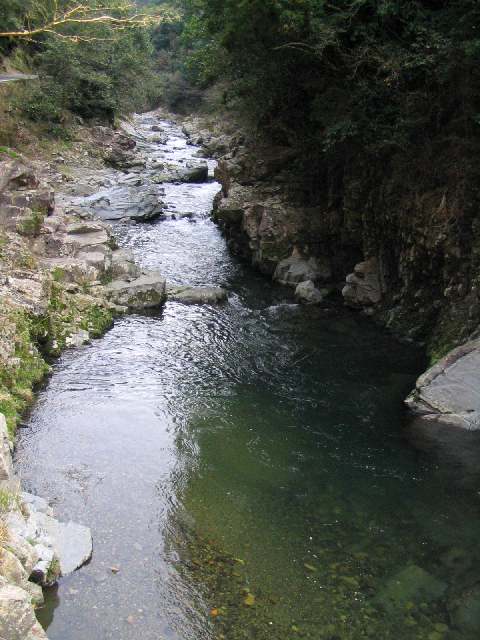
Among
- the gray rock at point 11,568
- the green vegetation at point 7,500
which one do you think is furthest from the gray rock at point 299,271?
the gray rock at point 11,568

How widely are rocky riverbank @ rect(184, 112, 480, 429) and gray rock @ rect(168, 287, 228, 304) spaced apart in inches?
86.9

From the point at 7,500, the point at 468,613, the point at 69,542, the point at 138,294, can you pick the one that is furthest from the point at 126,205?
the point at 468,613

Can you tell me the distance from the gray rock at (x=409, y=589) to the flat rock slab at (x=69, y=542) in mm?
3466

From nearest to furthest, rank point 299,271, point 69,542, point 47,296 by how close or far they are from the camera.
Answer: point 69,542, point 47,296, point 299,271

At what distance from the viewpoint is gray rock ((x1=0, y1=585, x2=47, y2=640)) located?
5.12 meters

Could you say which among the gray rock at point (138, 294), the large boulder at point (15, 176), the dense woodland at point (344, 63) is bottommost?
the gray rock at point (138, 294)

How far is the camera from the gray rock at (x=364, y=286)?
16.3 m

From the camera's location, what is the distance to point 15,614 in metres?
5.19

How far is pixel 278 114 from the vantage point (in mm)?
20281

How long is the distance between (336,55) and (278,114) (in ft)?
14.7

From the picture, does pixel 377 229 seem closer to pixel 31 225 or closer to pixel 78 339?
pixel 78 339

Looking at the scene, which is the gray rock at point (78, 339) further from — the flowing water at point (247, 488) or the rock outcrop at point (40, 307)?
the flowing water at point (247, 488)

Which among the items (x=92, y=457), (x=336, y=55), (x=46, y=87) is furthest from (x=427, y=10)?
(x=46, y=87)

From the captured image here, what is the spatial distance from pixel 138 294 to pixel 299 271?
16.5ft
